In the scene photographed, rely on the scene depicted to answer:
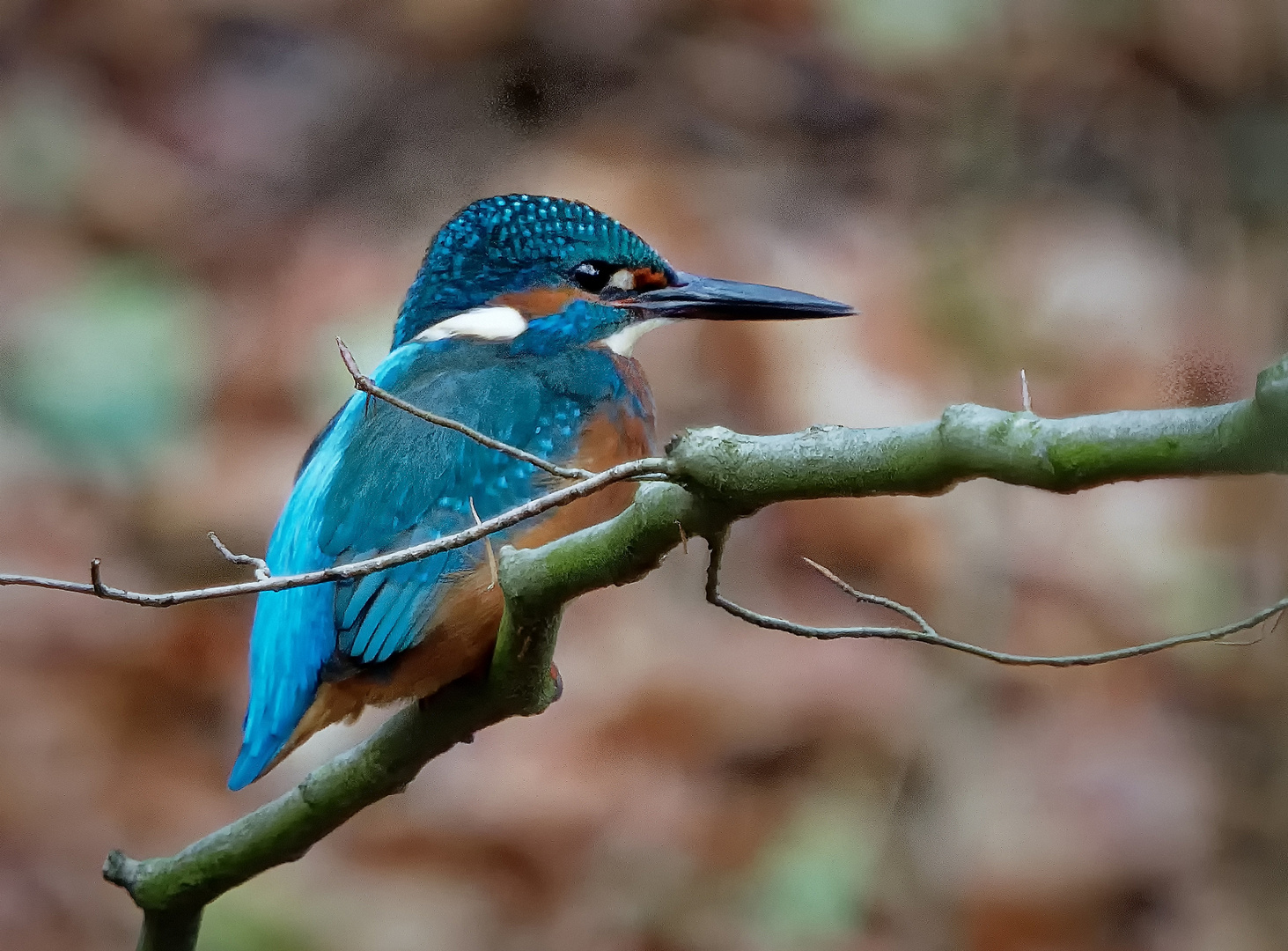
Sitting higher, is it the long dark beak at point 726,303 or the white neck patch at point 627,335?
the long dark beak at point 726,303

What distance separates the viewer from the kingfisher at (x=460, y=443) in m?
1.20

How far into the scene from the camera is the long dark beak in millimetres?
1421

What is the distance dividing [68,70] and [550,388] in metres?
2.11

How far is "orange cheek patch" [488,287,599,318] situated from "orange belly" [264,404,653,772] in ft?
0.43

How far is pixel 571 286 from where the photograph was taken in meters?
1.41

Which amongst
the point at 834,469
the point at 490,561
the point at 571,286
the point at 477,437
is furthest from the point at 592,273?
the point at 834,469

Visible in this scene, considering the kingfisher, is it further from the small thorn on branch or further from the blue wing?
the small thorn on branch

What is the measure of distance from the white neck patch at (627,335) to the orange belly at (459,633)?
0.10m

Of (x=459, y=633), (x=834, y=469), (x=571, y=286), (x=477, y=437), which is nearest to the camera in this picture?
(x=834, y=469)

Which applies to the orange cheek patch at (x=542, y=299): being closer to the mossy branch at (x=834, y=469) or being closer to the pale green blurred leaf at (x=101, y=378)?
the mossy branch at (x=834, y=469)

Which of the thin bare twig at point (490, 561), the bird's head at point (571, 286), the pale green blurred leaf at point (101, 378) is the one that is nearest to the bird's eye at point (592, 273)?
the bird's head at point (571, 286)

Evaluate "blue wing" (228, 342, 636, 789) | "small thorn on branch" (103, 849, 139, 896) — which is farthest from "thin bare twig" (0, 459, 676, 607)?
"small thorn on branch" (103, 849, 139, 896)

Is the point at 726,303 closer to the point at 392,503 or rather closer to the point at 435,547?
the point at 392,503

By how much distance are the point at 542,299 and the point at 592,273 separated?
0.18 feet
